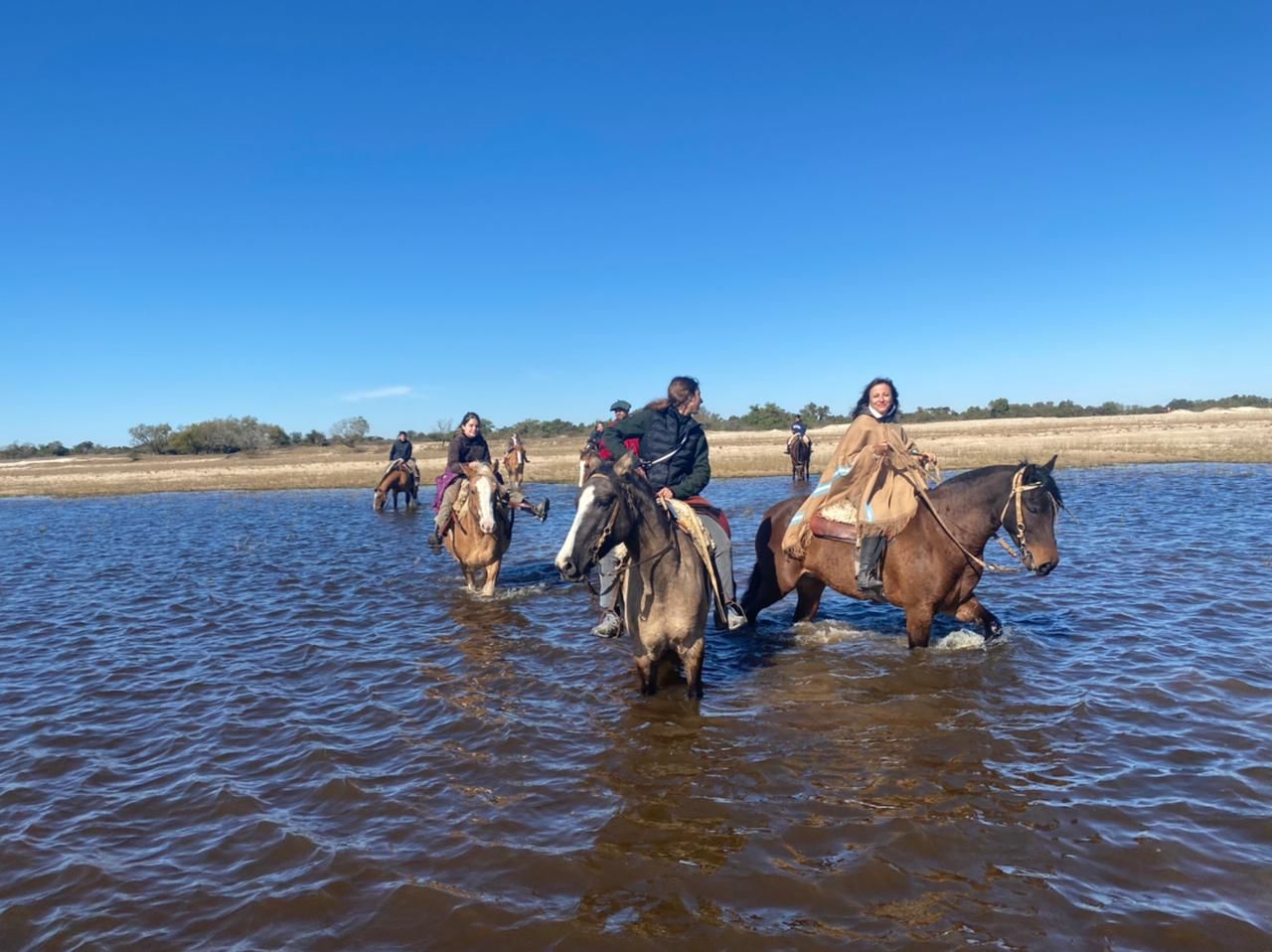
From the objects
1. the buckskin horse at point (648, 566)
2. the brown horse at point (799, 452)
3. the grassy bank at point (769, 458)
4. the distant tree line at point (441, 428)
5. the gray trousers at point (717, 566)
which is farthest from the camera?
the distant tree line at point (441, 428)

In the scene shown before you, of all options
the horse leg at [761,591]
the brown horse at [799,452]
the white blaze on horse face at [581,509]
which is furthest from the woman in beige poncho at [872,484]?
the brown horse at [799,452]

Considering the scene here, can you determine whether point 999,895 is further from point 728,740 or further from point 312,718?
point 312,718

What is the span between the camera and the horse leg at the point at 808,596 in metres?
8.81

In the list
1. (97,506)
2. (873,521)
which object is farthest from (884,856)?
(97,506)

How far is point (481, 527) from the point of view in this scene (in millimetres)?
10359

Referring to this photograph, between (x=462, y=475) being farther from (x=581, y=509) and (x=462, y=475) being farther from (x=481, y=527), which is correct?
(x=581, y=509)

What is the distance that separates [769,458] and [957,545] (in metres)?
30.5

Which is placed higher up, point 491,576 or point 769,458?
point 769,458

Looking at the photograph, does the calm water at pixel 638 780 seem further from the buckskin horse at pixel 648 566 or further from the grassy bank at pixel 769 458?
the grassy bank at pixel 769 458

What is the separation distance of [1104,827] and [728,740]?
259cm

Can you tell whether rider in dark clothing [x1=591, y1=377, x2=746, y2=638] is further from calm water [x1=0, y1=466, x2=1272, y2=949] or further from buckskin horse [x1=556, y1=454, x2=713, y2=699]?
calm water [x1=0, y1=466, x2=1272, y2=949]

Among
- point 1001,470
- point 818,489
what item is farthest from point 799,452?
point 1001,470

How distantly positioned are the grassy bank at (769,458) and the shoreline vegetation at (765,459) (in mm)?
52

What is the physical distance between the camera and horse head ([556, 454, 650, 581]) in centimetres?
537
